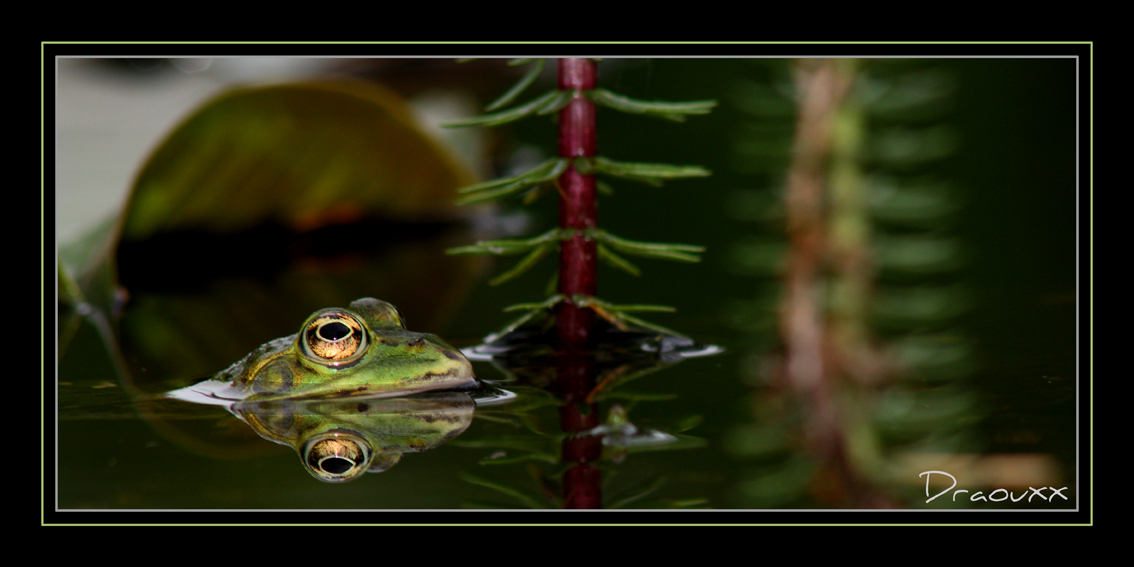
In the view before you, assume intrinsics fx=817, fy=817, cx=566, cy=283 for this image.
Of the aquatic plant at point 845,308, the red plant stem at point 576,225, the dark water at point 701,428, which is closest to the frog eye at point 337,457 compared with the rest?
the dark water at point 701,428

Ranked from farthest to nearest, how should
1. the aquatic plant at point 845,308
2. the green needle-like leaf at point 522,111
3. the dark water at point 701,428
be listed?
→ the green needle-like leaf at point 522,111
the aquatic plant at point 845,308
the dark water at point 701,428

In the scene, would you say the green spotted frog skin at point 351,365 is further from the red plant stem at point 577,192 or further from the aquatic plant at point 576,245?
the red plant stem at point 577,192

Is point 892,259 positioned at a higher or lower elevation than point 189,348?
Answer: higher

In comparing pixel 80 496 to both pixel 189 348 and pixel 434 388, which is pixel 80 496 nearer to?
pixel 434 388

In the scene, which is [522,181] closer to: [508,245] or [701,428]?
[508,245]

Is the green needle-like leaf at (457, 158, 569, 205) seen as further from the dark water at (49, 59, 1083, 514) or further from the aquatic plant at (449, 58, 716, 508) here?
the dark water at (49, 59, 1083, 514)
